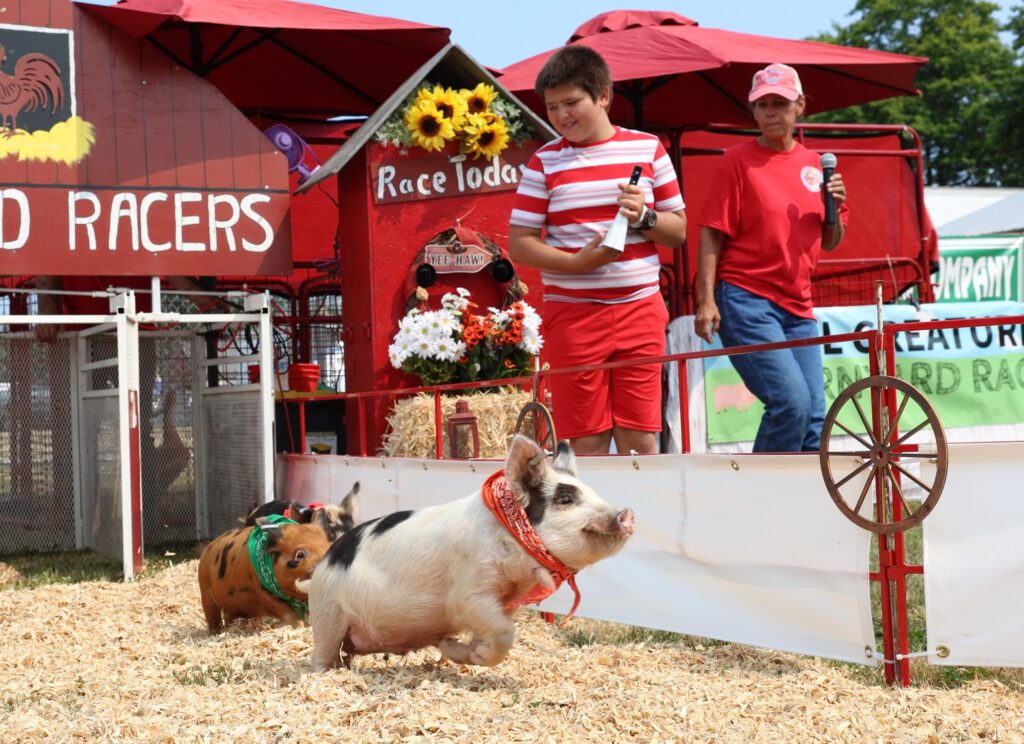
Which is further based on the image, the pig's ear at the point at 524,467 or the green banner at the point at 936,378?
the green banner at the point at 936,378

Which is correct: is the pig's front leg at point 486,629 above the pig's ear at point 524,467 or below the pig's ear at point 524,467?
below

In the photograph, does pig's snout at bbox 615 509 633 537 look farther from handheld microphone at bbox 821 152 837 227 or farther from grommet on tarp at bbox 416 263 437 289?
grommet on tarp at bbox 416 263 437 289

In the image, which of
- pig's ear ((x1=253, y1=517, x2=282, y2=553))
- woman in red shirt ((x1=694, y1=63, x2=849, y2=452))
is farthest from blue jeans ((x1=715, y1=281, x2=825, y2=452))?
pig's ear ((x1=253, y1=517, x2=282, y2=553))

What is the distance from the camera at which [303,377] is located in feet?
29.6

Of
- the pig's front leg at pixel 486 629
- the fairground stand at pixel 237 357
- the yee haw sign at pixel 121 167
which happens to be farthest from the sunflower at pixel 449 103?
the pig's front leg at pixel 486 629

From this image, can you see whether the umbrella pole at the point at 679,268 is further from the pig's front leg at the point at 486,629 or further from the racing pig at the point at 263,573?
the pig's front leg at the point at 486,629

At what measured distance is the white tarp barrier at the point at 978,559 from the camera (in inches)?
148

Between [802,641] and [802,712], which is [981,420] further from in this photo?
[802,712]

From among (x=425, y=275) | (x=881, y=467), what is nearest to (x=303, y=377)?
(x=425, y=275)

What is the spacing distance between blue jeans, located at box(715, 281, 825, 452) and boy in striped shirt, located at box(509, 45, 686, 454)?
297 mm

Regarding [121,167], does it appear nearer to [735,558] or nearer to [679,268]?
[679,268]

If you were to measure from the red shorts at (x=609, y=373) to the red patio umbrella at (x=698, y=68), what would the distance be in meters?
5.10

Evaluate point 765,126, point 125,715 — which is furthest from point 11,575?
point 765,126

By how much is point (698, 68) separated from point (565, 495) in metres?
6.55
